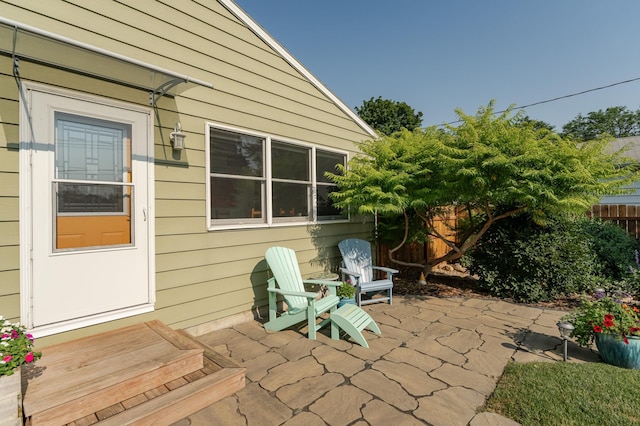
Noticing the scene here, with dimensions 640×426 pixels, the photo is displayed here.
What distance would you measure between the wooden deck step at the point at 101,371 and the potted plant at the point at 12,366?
0.13 meters

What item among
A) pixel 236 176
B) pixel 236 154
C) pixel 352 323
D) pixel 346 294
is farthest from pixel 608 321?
pixel 236 154

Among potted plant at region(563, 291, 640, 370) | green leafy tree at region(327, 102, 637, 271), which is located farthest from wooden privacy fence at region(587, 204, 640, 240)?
potted plant at region(563, 291, 640, 370)

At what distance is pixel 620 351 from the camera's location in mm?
2523

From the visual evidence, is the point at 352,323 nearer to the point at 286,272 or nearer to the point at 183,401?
the point at 286,272

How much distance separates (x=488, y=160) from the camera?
3.67 m

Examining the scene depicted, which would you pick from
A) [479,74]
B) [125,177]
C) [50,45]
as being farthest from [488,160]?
[479,74]

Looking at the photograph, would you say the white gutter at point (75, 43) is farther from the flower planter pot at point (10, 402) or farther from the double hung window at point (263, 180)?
the flower planter pot at point (10, 402)

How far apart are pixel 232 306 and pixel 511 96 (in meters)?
14.1

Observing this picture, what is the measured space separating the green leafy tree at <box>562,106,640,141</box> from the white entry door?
43725 millimetres

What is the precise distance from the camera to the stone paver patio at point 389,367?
2025 mm

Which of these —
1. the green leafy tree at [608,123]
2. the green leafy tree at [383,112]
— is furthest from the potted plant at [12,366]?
the green leafy tree at [608,123]

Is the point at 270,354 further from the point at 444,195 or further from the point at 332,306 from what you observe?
the point at 444,195

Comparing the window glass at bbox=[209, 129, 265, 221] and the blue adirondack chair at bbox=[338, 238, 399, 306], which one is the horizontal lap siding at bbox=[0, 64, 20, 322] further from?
the blue adirondack chair at bbox=[338, 238, 399, 306]

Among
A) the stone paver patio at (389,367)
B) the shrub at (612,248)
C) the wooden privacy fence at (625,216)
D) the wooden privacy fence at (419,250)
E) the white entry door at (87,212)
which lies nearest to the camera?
the stone paver patio at (389,367)
